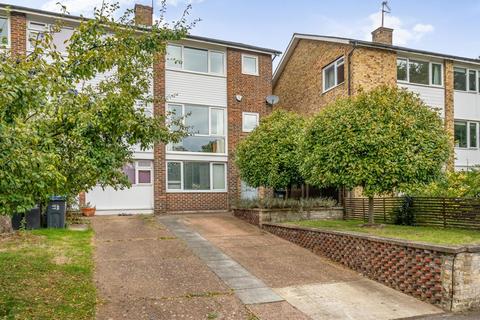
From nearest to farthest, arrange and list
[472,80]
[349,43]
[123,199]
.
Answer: [349,43]
[123,199]
[472,80]

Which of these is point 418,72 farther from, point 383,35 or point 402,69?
point 383,35

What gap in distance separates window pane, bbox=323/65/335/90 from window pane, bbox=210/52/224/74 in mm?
4893

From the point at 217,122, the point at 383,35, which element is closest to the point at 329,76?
the point at 383,35

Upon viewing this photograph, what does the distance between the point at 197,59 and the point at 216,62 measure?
0.94m

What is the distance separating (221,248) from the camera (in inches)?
417

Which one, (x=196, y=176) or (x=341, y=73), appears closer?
(x=341, y=73)

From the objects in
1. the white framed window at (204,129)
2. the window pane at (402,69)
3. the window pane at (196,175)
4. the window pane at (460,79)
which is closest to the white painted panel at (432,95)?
the window pane at (402,69)

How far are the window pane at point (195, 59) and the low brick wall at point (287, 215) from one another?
763cm

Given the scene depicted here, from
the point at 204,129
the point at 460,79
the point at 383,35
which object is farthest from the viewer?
the point at 460,79

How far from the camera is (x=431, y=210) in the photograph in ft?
37.2

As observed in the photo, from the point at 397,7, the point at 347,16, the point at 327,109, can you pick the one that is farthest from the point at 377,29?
the point at 327,109

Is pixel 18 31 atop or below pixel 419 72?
atop

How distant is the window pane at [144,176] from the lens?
57.1 ft

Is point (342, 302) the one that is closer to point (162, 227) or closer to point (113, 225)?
point (162, 227)
